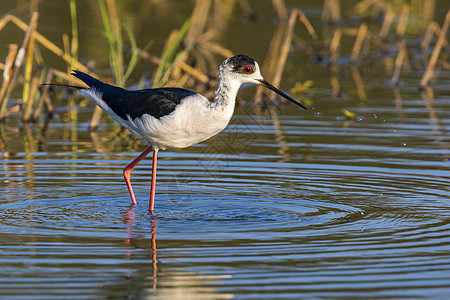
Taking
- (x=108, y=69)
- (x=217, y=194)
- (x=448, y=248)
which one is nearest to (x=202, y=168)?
(x=217, y=194)

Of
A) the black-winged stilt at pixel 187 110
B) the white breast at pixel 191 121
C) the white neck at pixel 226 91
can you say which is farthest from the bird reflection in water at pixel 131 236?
the white neck at pixel 226 91

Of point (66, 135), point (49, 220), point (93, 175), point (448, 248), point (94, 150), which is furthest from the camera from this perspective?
point (66, 135)

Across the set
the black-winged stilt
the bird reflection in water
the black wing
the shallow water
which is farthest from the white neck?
the bird reflection in water

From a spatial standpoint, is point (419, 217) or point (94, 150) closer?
point (419, 217)

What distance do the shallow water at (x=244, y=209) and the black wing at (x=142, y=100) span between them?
2.92ft

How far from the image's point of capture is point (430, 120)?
12.1m

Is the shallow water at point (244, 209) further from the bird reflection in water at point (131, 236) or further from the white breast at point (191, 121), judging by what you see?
the white breast at point (191, 121)

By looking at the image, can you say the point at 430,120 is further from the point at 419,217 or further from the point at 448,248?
the point at 448,248

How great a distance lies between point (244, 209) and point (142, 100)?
4.66ft

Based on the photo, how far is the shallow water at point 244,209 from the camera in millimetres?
5656

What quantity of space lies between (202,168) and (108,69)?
22.6 feet

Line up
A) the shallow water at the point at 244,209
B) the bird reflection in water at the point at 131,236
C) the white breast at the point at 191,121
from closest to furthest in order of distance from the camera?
1. the shallow water at the point at 244,209
2. the bird reflection in water at the point at 131,236
3. the white breast at the point at 191,121

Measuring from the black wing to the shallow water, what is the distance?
0.89 m

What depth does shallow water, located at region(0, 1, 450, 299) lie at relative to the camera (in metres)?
5.66
